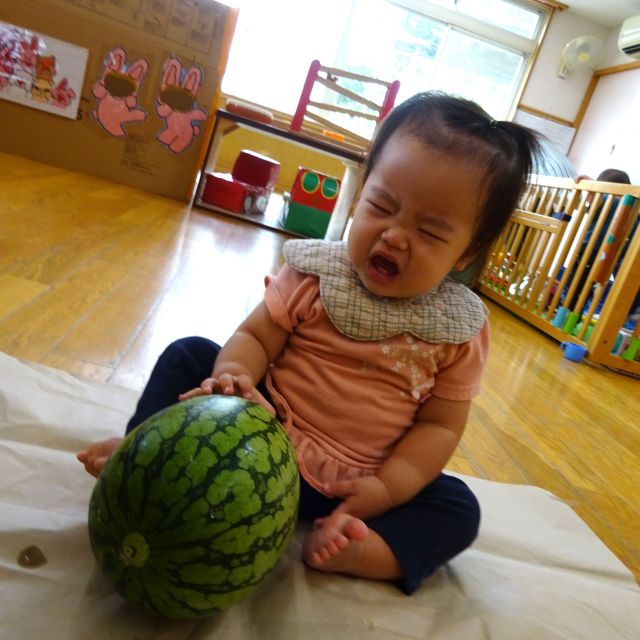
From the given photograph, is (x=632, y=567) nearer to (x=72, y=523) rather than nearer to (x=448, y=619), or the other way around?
(x=448, y=619)

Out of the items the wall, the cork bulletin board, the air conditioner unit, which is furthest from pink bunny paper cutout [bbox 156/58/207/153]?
the wall

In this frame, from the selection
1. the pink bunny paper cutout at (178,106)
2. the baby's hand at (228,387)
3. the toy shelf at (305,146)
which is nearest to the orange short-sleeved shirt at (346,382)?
the baby's hand at (228,387)

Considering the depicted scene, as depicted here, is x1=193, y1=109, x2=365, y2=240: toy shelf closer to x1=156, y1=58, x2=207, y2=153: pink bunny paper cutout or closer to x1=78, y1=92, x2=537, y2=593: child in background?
x1=156, y1=58, x2=207, y2=153: pink bunny paper cutout

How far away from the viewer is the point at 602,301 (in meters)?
2.83

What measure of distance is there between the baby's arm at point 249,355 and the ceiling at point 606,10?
532cm

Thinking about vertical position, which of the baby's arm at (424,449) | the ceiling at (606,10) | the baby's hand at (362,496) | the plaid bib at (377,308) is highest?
the ceiling at (606,10)

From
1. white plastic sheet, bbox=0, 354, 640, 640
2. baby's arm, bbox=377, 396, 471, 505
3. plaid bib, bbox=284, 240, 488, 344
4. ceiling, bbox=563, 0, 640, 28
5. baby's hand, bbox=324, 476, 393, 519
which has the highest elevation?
ceiling, bbox=563, 0, 640, 28

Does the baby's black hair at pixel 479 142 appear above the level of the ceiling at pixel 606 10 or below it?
below

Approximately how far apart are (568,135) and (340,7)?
7.76 ft

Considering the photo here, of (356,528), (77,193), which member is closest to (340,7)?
(77,193)

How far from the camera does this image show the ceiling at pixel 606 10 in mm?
4938

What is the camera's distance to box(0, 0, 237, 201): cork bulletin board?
2848 mm

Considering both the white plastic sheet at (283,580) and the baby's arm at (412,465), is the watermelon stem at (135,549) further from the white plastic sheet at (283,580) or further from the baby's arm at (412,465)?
the baby's arm at (412,465)

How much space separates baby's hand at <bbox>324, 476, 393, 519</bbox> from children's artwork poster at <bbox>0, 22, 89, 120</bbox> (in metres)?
2.76
